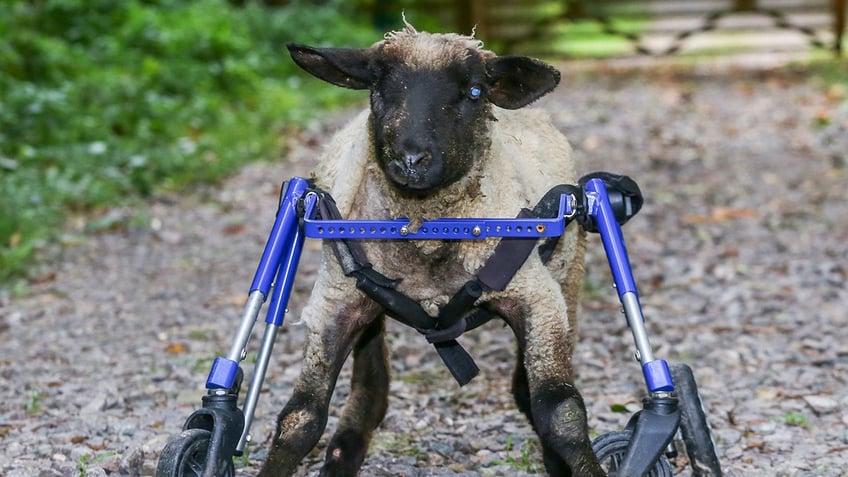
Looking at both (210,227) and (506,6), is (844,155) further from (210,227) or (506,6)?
(506,6)

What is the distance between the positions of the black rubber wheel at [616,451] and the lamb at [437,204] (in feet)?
0.56

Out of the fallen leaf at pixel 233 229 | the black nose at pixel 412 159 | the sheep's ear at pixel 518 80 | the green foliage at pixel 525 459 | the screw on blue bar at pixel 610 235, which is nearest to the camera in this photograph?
the black nose at pixel 412 159

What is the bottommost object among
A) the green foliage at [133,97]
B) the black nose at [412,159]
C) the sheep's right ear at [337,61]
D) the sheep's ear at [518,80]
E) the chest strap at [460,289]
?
the chest strap at [460,289]

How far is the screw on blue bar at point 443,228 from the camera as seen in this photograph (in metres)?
→ 4.50

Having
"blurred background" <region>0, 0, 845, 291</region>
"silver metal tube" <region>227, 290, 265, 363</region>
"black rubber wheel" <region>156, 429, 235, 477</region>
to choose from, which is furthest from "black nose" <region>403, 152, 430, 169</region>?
"blurred background" <region>0, 0, 845, 291</region>

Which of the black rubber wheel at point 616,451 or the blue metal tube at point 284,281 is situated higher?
the blue metal tube at point 284,281

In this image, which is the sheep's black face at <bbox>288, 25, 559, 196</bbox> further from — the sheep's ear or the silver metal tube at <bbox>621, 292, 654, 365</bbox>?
the silver metal tube at <bbox>621, 292, 654, 365</bbox>

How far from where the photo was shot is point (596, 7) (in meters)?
23.8

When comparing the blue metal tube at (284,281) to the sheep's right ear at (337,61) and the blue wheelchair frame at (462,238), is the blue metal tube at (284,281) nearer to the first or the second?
the blue wheelchair frame at (462,238)

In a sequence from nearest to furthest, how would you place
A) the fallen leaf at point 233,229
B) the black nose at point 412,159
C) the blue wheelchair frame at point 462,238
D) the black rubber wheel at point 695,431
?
the black nose at point 412,159 → the blue wheelchair frame at point 462,238 → the black rubber wheel at point 695,431 → the fallen leaf at point 233,229

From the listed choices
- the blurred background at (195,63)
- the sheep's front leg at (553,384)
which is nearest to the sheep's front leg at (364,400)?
the sheep's front leg at (553,384)

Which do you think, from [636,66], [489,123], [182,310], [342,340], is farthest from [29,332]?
[636,66]

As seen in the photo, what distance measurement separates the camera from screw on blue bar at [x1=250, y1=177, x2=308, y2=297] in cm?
484

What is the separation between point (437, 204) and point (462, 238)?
22 cm
